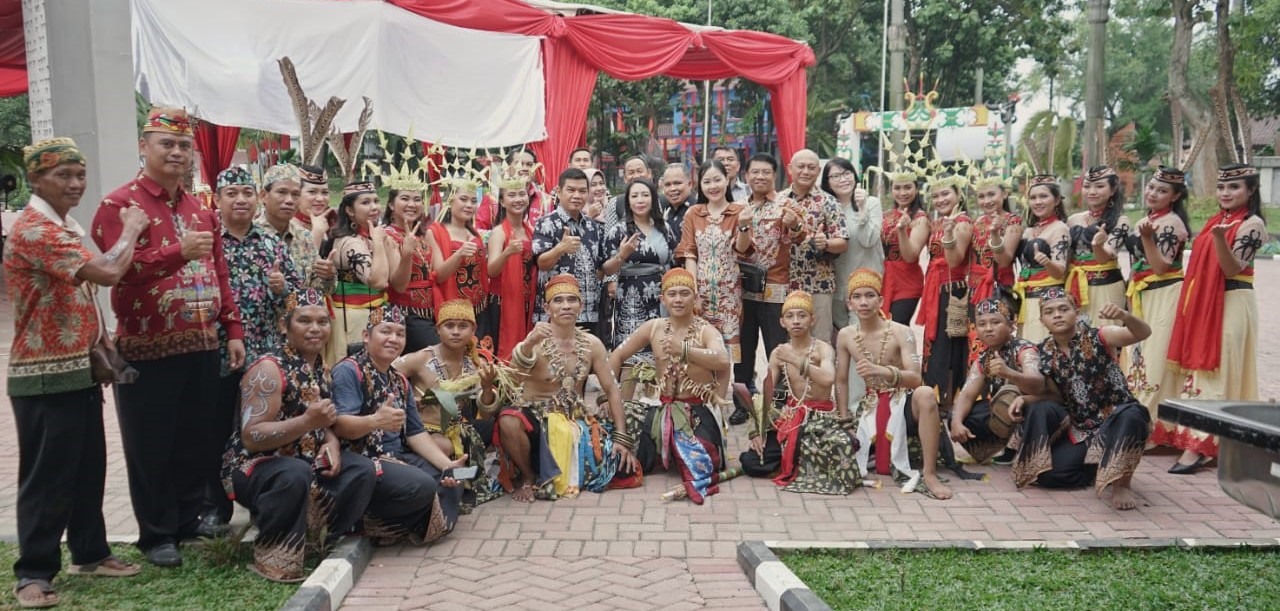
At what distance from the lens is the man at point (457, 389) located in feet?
17.0

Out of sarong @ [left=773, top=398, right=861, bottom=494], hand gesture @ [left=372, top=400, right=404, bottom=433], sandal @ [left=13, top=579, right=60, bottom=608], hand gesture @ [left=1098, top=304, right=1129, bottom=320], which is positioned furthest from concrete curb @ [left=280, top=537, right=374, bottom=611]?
hand gesture @ [left=1098, top=304, right=1129, bottom=320]

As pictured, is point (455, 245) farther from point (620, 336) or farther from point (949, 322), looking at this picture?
point (949, 322)

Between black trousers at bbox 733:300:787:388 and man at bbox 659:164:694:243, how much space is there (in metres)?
0.73

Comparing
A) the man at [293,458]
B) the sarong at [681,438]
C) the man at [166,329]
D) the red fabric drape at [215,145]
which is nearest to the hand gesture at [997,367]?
the sarong at [681,438]

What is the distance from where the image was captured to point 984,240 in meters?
6.42

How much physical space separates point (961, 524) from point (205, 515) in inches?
146

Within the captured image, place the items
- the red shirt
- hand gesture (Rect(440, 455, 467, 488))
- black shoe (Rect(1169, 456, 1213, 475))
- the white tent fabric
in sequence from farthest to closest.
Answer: the white tent fabric < black shoe (Rect(1169, 456, 1213, 475)) < hand gesture (Rect(440, 455, 467, 488)) < the red shirt

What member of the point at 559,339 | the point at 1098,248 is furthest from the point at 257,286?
the point at 1098,248

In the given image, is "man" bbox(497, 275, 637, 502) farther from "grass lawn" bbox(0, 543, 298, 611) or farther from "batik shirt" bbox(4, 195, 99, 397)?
"batik shirt" bbox(4, 195, 99, 397)

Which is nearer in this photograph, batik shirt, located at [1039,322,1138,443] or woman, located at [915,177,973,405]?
batik shirt, located at [1039,322,1138,443]

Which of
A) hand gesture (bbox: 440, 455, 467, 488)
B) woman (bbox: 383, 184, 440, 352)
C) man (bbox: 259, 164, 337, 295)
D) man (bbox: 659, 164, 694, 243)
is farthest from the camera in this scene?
man (bbox: 659, 164, 694, 243)

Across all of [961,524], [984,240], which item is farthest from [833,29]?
[961,524]

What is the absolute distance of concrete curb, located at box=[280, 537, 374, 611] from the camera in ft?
12.2

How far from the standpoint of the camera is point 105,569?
Answer: 13.5 ft
